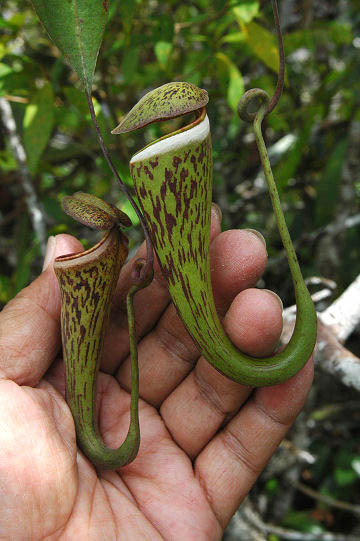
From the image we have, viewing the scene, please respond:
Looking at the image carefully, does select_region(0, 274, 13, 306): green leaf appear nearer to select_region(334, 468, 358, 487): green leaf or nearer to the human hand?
the human hand

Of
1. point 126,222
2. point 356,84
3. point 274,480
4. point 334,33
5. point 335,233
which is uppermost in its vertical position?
point 334,33

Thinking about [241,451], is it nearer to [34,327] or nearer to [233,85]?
[34,327]

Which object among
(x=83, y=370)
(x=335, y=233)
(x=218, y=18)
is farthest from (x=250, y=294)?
(x=335, y=233)

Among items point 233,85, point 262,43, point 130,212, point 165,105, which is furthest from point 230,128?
point 165,105

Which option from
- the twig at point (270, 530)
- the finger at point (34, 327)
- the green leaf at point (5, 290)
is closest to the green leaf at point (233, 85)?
the finger at point (34, 327)

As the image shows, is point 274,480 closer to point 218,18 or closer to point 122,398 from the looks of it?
point 122,398
